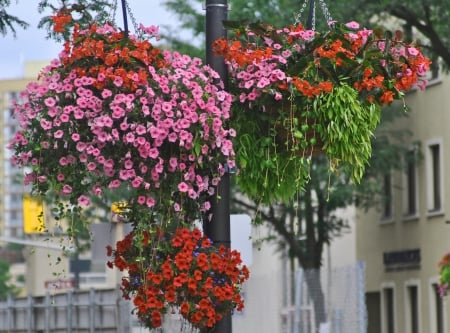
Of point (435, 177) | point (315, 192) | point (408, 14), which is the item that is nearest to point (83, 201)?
point (408, 14)

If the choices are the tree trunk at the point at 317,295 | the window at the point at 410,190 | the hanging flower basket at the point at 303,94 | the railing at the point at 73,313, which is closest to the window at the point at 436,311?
the window at the point at 410,190

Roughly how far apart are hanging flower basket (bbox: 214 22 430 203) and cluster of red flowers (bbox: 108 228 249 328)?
468 mm

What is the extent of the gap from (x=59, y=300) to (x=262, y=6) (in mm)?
9961

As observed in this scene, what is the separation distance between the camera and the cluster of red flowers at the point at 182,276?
28.3 ft

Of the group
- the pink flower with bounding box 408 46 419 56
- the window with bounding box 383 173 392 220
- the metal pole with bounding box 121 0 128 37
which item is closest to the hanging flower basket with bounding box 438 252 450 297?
the window with bounding box 383 173 392 220

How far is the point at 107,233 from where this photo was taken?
11.4 metres

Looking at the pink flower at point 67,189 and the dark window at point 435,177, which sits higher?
the dark window at point 435,177

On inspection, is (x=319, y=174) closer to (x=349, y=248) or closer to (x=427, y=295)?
(x=427, y=295)

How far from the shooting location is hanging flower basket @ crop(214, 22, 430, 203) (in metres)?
8.76

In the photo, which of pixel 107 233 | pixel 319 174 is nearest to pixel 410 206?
pixel 319 174

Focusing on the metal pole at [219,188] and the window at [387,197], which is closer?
the metal pole at [219,188]

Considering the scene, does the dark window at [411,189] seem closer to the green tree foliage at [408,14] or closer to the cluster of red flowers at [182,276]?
the green tree foliage at [408,14]

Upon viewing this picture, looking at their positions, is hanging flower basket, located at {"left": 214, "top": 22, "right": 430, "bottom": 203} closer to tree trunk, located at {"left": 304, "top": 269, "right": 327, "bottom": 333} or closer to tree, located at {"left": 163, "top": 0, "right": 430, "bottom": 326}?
tree trunk, located at {"left": 304, "top": 269, "right": 327, "bottom": 333}

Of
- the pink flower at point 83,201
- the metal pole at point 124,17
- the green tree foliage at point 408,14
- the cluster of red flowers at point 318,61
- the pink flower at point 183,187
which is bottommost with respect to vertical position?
the pink flower at point 83,201
